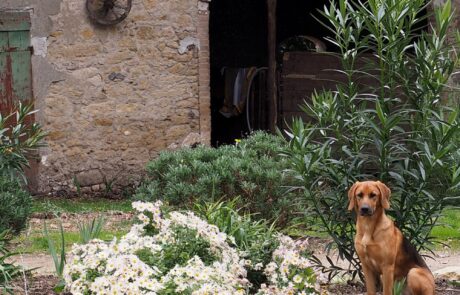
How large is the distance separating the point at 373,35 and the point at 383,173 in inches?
34.3

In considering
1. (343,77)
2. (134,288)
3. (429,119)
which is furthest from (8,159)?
(343,77)

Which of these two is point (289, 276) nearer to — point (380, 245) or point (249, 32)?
point (380, 245)

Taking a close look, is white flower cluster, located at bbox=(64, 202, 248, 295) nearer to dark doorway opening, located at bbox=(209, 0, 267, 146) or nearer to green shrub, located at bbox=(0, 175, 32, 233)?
green shrub, located at bbox=(0, 175, 32, 233)

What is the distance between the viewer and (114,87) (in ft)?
38.5

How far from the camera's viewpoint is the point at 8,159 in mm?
6871

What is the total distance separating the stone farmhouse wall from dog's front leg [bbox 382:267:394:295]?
6702mm

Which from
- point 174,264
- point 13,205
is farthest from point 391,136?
point 13,205

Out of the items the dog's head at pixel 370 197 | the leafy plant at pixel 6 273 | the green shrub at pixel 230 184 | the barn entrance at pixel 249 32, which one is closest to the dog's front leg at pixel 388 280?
the dog's head at pixel 370 197

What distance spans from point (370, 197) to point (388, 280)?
0.49 meters

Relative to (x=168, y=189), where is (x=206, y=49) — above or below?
above

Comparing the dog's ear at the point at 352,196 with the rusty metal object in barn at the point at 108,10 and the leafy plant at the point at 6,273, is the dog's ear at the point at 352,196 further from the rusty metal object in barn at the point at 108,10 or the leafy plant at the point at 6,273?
the rusty metal object in barn at the point at 108,10

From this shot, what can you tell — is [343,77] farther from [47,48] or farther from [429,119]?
[429,119]

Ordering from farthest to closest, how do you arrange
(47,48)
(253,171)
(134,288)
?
(47,48), (253,171), (134,288)

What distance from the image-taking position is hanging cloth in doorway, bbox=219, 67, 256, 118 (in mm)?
14227
